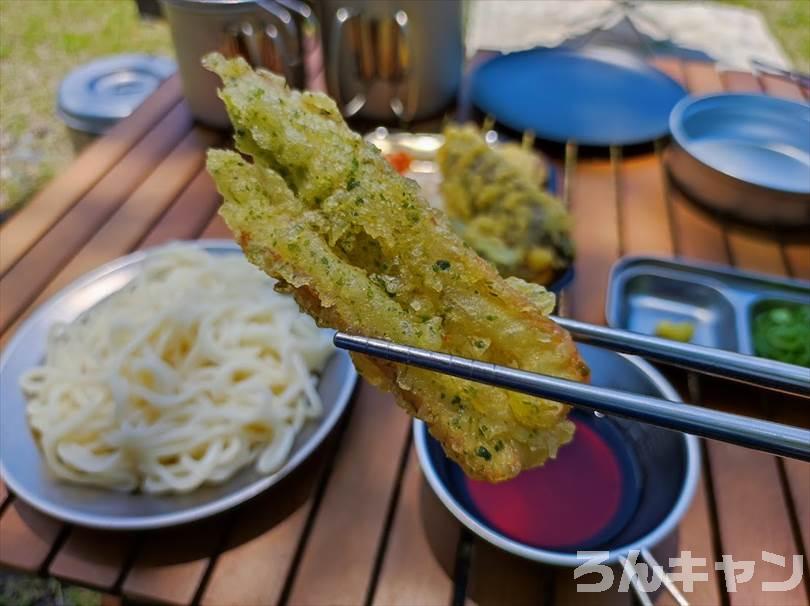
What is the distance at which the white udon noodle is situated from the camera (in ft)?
4.29

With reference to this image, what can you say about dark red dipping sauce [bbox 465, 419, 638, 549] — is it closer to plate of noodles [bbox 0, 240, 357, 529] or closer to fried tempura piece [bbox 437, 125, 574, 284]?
plate of noodles [bbox 0, 240, 357, 529]

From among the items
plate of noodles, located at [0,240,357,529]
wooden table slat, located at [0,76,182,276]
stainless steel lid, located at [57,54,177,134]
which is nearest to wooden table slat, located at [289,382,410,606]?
plate of noodles, located at [0,240,357,529]

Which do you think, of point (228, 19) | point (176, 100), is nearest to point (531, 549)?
point (228, 19)

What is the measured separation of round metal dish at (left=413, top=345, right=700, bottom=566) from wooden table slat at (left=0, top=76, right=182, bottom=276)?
56.0 inches

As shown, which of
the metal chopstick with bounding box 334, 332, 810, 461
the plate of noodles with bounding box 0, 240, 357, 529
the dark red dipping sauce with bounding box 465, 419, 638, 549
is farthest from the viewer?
the plate of noodles with bounding box 0, 240, 357, 529

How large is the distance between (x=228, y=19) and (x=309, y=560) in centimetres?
170

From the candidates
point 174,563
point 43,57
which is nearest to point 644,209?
point 174,563

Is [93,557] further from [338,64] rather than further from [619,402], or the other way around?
[338,64]

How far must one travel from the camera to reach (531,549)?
1.04 meters

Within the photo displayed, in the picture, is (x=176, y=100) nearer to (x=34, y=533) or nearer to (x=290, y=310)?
(x=290, y=310)

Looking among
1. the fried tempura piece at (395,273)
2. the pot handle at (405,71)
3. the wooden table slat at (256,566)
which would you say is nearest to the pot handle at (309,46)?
the pot handle at (405,71)

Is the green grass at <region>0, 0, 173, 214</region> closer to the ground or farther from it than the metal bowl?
closer to the ground

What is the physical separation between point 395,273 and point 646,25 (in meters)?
5.12

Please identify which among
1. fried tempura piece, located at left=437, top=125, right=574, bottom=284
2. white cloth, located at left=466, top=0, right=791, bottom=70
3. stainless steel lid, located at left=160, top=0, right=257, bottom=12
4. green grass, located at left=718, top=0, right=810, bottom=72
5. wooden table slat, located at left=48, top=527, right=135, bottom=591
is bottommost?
green grass, located at left=718, top=0, right=810, bottom=72
